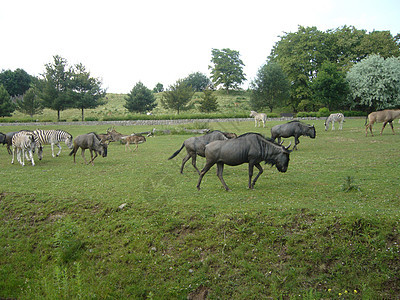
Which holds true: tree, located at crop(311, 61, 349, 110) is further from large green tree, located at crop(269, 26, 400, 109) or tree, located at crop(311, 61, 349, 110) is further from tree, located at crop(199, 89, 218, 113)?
tree, located at crop(199, 89, 218, 113)

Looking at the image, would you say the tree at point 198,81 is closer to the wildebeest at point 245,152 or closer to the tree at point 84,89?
the tree at point 84,89

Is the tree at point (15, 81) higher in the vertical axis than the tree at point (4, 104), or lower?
higher

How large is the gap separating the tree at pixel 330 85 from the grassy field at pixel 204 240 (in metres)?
42.9

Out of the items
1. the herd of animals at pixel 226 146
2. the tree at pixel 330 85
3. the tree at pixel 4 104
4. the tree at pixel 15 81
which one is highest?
the tree at pixel 15 81

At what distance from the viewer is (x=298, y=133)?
20.9 m

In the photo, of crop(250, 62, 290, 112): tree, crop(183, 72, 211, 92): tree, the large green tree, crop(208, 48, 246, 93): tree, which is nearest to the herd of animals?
crop(250, 62, 290, 112): tree

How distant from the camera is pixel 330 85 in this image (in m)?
51.0

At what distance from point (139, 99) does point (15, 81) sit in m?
49.3

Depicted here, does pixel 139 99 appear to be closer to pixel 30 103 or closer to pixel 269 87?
pixel 30 103

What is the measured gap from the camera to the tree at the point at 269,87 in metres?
57.9

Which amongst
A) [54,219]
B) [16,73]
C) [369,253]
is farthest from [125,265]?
[16,73]

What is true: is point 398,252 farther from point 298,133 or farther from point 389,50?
point 389,50

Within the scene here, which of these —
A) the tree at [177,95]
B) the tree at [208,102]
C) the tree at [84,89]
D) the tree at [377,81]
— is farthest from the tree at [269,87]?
the tree at [84,89]

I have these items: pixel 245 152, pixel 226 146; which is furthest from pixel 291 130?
pixel 226 146
